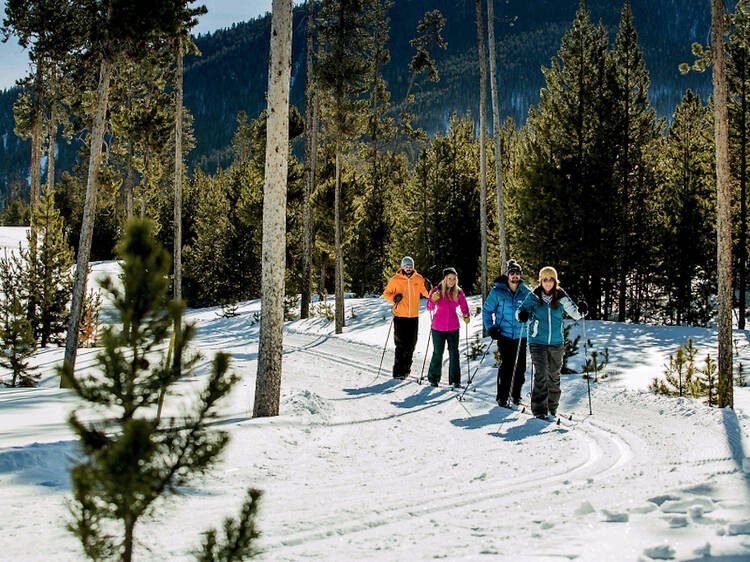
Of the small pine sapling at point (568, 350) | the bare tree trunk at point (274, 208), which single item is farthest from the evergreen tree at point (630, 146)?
the bare tree trunk at point (274, 208)

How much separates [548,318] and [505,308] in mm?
969

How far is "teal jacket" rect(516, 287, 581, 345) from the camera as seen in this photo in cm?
792

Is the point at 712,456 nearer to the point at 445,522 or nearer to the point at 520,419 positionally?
the point at 520,419

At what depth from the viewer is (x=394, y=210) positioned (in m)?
34.9

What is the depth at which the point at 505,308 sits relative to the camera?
347 inches

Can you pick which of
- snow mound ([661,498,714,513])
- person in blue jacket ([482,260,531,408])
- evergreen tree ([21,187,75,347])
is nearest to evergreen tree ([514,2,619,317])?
person in blue jacket ([482,260,531,408])

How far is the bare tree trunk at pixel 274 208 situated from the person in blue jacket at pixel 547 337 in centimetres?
356

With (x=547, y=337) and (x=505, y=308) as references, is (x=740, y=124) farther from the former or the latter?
(x=547, y=337)

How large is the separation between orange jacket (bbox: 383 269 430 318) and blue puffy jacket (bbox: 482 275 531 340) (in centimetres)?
215

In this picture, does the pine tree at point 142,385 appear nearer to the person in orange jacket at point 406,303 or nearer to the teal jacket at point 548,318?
the teal jacket at point 548,318

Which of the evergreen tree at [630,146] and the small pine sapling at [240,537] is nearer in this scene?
the small pine sapling at [240,537]

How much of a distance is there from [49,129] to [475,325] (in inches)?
907

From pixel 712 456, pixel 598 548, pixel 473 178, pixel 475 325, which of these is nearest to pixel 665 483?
pixel 712 456

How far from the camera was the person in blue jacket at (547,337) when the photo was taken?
7914mm
